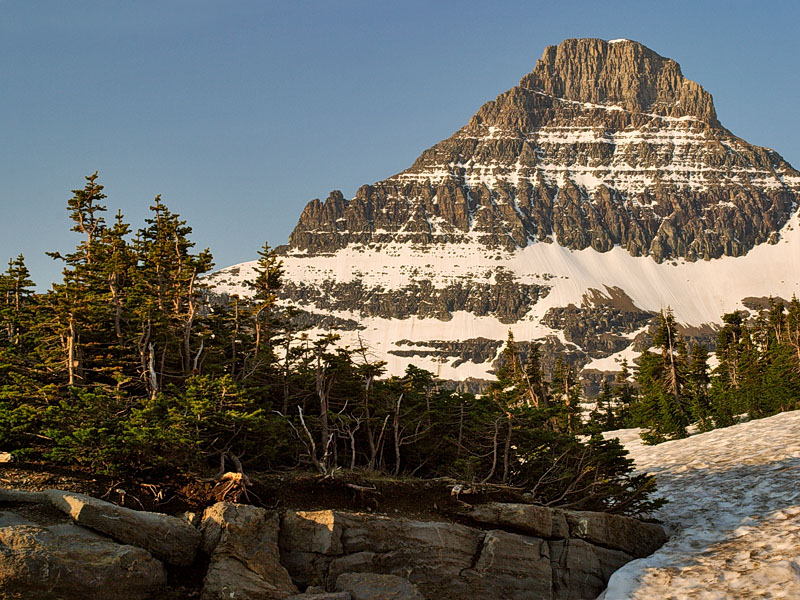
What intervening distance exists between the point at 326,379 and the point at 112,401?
7571 mm

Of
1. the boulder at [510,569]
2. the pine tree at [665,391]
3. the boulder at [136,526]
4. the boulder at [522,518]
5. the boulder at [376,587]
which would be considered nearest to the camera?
the boulder at [136,526]

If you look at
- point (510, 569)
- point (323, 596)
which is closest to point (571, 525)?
point (510, 569)

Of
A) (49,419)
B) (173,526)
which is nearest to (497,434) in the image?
(173,526)

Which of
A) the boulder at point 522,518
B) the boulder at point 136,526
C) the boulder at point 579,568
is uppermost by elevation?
the boulder at point 136,526

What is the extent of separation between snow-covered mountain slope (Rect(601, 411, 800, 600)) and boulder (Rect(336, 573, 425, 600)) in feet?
17.3

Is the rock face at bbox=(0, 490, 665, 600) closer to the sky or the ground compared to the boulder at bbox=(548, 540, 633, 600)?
closer to the sky

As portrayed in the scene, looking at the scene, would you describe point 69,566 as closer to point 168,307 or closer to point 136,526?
point 136,526

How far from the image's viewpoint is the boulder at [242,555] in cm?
1515

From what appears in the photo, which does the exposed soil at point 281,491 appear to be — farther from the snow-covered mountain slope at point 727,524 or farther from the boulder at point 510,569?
the snow-covered mountain slope at point 727,524

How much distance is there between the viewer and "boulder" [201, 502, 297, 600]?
15148 millimetres

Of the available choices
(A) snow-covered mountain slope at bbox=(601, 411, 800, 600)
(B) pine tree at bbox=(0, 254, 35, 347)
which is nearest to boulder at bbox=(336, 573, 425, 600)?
(A) snow-covered mountain slope at bbox=(601, 411, 800, 600)

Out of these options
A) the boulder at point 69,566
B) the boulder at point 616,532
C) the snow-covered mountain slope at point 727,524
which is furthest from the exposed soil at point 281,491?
the snow-covered mountain slope at point 727,524

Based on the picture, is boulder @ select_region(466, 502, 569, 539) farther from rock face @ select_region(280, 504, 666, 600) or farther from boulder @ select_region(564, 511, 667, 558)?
boulder @ select_region(564, 511, 667, 558)

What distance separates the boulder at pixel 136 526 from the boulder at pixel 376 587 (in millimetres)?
3580
